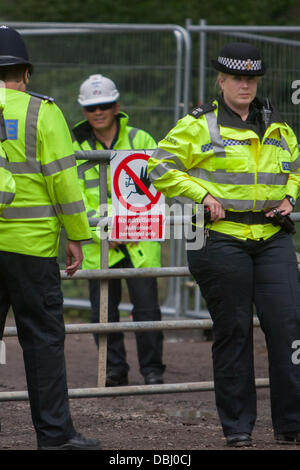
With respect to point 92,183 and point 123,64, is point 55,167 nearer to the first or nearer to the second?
point 92,183

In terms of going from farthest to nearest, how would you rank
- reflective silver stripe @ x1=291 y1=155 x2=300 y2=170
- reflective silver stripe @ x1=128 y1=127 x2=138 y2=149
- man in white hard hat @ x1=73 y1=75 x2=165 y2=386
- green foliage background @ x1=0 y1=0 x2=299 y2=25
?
green foliage background @ x1=0 y1=0 x2=299 y2=25 → reflective silver stripe @ x1=128 y1=127 x2=138 y2=149 → man in white hard hat @ x1=73 y1=75 x2=165 y2=386 → reflective silver stripe @ x1=291 y1=155 x2=300 y2=170

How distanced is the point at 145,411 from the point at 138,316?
0.84 m

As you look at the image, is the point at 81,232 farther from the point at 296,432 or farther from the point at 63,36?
the point at 63,36

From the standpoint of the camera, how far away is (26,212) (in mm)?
5047

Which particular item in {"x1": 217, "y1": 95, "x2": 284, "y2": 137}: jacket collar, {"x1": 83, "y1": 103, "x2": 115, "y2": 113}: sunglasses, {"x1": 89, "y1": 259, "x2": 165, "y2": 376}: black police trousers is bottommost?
{"x1": 89, "y1": 259, "x2": 165, "y2": 376}: black police trousers

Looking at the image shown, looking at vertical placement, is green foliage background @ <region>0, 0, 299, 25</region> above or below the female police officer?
above

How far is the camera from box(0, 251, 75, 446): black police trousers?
199 inches

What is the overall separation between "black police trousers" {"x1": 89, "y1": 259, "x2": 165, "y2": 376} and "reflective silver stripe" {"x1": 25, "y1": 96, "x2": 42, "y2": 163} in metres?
2.53

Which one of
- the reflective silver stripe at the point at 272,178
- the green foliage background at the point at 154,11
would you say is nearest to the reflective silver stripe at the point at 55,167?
the reflective silver stripe at the point at 272,178

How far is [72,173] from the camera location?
510cm

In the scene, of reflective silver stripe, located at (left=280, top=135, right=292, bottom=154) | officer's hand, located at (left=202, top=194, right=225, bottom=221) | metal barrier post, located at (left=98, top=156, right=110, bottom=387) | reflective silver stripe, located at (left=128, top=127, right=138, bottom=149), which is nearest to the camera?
officer's hand, located at (left=202, top=194, right=225, bottom=221)

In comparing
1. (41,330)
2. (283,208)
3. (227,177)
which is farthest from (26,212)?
(283,208)

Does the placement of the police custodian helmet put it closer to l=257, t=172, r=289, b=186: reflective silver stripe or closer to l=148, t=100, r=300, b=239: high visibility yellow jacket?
l=148, t=100, r=300, b=239: high visibility yellow jacket

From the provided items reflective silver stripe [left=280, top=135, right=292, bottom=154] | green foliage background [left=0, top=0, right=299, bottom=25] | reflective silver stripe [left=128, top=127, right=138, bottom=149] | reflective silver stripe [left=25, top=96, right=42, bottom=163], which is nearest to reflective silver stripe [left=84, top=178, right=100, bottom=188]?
reflective silver stripe [left=128, top=127, right=138, bottom=149]
